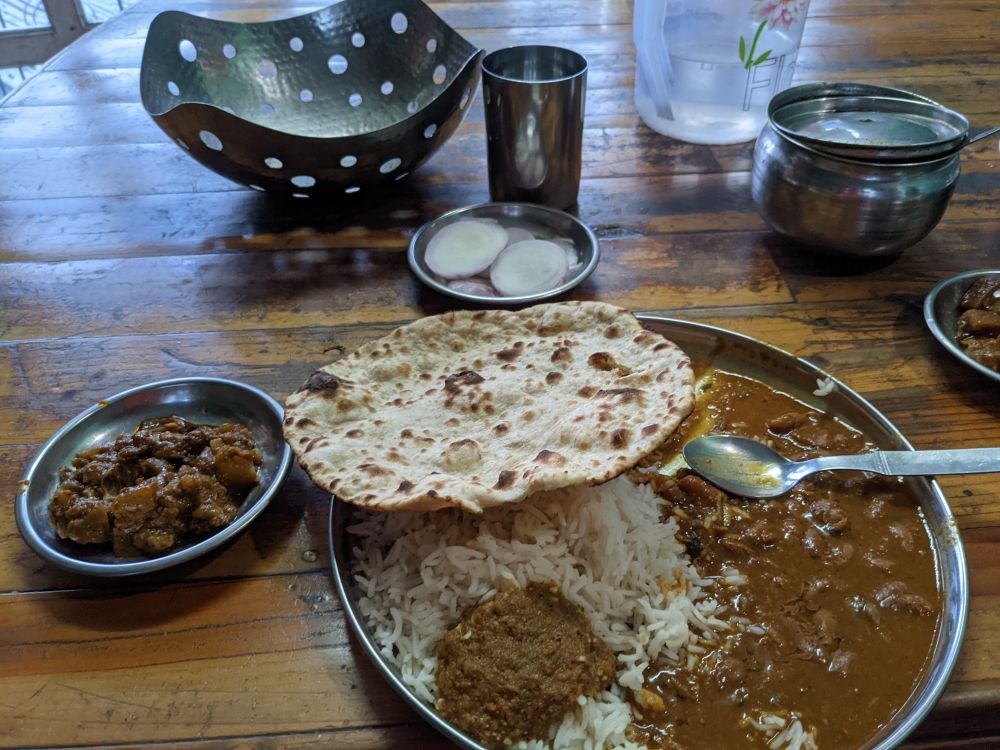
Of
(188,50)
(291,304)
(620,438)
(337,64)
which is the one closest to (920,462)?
(620,438)

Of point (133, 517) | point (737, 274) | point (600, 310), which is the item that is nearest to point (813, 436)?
point (600, 310)

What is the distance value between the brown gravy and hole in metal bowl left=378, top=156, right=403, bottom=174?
1.24 m

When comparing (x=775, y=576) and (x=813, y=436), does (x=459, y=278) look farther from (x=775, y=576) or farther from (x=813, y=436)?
(x=775, y=576)

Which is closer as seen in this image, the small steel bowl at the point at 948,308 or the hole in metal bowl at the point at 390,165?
the small steel bowl at the point at 948,308

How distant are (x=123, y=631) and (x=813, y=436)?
4.77 feet

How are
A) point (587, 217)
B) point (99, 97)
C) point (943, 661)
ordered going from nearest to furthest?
point (943, 661), point (587, 217), point (99, 97)

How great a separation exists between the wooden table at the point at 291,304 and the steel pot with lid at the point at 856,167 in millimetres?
174

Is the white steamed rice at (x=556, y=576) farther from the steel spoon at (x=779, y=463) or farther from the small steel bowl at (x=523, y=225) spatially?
the small steel bowl at (x=523, y=225)

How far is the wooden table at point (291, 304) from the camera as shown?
4.28 feet

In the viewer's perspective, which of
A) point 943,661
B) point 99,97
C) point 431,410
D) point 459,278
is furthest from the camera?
point 99,97

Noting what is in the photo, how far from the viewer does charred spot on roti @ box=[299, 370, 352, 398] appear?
1523 millimetres

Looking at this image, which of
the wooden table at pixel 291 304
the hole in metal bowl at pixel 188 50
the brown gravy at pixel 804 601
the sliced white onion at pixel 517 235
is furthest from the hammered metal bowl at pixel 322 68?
the brown gravy at pixel 804 601

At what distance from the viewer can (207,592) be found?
4.78 ft

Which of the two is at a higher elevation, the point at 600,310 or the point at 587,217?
the point at 600,310
